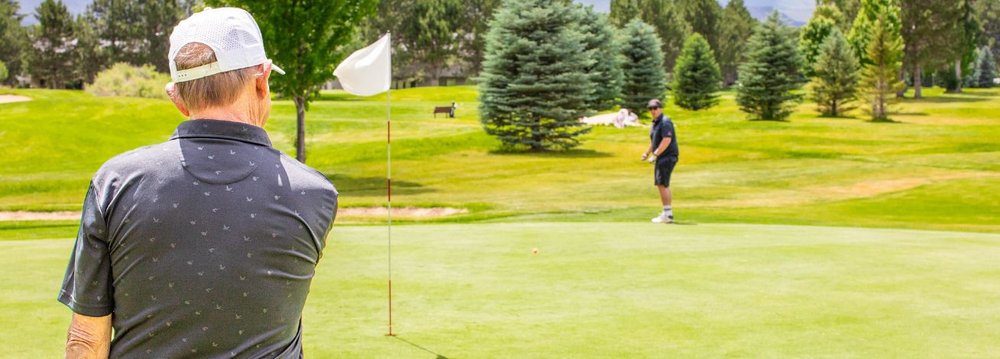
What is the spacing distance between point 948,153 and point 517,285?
38.0 metres

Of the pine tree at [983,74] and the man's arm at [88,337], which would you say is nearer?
the man's arm at [88,337]

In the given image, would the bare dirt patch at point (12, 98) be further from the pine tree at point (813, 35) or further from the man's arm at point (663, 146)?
the pine tree at point (813, 35)

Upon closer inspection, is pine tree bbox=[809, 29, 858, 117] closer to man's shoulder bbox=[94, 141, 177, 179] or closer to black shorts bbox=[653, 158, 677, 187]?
black shorts bbox=[653, 158, 677, 187]

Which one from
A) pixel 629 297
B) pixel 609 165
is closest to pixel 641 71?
pixel 609 165

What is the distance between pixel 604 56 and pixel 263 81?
178 ft

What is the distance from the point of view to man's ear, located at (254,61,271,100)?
3.06 meters

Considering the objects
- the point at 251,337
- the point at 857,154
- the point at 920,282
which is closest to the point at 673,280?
the point at 920,282

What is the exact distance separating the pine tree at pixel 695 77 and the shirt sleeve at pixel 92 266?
225 feet

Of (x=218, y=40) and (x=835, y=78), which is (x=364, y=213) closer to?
(x=218, y=40)

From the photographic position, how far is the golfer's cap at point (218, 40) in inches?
115

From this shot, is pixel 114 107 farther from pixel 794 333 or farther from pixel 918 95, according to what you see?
pixel 918 95

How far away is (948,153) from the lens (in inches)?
1695

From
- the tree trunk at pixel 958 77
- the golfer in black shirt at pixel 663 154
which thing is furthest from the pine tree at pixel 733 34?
the golfer in black shirt at pixel 663 154

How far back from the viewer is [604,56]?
56594 mm
